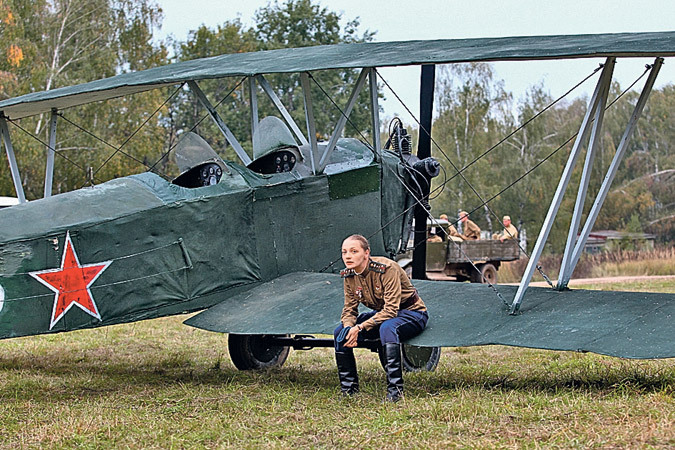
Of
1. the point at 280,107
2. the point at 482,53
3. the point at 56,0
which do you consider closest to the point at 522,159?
the point at 56,0

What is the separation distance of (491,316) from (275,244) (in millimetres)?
2385

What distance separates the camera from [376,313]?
19.7ft

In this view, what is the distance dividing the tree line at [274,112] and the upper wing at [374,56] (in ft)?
62.7

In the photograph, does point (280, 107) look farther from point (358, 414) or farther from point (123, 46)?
point (123, 46)

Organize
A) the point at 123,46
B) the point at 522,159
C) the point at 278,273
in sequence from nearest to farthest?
1. the point at 278,273
2. the point at 123,46
3. the point at 522,159

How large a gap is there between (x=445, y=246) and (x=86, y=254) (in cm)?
1411

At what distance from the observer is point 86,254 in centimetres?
619

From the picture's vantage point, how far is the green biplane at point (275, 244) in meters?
5.73

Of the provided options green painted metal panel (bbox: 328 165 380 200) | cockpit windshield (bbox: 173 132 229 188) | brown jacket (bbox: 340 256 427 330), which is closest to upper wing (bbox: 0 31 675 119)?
cockpit windshield (bbox: 173 132 229 188)

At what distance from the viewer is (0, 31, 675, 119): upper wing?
18.2 ft

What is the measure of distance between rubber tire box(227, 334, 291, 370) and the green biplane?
0.04ft

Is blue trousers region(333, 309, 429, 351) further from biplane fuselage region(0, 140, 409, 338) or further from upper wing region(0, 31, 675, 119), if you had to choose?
upper wing region(0, 31, 675, 119)

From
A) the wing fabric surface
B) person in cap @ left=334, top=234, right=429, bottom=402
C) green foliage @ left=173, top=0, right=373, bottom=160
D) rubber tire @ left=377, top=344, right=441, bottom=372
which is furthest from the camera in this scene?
green foliage @ left=173, top=0, right=373, bottom=160

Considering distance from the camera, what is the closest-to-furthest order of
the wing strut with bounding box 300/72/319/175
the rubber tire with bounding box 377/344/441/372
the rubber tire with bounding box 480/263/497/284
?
the wing strut with bounding box 300/72/319/175
the rubber tire with bounding box 377/344/441/372
the rubber tire with bounding box 480/263/497/284
